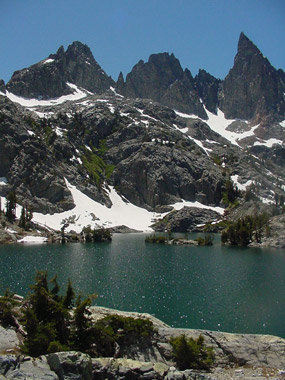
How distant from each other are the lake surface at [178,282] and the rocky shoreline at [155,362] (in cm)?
845

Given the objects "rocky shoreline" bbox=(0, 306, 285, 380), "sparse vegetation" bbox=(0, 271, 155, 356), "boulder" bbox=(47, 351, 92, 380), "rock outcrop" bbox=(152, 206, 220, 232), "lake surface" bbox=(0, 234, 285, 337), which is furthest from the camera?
"rock outcrop" bbox=(152, 206, 220, 232)

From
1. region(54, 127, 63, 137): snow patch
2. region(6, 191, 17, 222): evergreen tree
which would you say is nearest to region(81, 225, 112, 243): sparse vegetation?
region(6, 191, 17, 222): evergreen tree

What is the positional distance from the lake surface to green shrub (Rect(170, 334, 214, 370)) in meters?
10.2

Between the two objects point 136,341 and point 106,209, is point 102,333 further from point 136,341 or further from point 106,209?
point 106,209

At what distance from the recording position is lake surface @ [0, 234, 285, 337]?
37.2 metres

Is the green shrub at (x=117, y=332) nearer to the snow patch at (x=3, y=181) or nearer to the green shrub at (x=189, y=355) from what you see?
the green shrub at (x=189, y=355)

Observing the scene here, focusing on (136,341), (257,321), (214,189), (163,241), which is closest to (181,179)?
(214,189)

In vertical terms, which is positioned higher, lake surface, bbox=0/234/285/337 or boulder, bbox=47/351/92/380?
boulder, bbox=47/351/92/380

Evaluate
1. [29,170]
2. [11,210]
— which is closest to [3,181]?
[29,170]

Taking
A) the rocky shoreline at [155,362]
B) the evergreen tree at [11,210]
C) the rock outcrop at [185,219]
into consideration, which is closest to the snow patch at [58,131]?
the evergreen tree at [11,210]

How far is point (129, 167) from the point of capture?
650 ft

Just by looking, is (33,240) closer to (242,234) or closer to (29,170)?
(29,170)

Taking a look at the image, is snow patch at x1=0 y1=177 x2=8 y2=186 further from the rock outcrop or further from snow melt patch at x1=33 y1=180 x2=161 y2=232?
the rock outcrop

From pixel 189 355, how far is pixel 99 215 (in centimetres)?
12892
